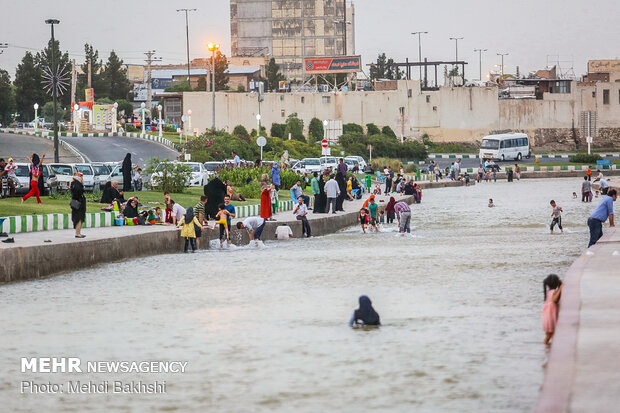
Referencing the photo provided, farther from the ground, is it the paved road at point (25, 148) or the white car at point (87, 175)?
the paved road at point (25, 148)

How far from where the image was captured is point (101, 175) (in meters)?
43.6

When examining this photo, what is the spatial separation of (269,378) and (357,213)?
90.1 feet

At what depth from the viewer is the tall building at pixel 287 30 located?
579ft

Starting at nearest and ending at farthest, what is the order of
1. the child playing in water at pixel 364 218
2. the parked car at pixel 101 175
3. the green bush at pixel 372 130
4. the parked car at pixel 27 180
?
the child playing in water at pixel 364 218, the parked car at pixel 27 180, the parked car at pixel 101 175, the green bush at pixel 372 130

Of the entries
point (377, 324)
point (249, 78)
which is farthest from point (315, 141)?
point (377, 324)

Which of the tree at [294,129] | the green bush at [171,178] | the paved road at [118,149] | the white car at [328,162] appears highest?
the tree at [294,129]

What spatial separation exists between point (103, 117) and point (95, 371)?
81.8 metres

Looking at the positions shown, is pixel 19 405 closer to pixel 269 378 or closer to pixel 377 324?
pixel 269 378

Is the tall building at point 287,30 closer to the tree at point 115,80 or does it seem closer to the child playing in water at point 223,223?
the tree at point 115,80

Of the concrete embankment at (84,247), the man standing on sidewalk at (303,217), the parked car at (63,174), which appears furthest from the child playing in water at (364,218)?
the parked car at (63,174)

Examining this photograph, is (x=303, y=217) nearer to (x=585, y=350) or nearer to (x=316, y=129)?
(x=585, y=350)

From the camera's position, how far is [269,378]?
11930 mm

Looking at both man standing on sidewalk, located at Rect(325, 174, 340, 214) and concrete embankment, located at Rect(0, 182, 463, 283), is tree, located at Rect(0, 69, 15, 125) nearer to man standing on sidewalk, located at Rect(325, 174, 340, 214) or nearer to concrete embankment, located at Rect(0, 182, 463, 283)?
man standing on sidewalk, located at Rect(325, 174, 340, 214)

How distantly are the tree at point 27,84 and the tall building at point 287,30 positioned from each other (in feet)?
175
